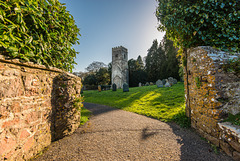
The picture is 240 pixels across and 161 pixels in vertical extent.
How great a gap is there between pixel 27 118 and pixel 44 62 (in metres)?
1.42

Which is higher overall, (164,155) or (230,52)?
(230,52)

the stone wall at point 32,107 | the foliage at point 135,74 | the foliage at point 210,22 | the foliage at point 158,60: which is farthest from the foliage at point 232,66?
the foliage at point 135,74

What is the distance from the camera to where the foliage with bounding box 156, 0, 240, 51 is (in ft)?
10.2

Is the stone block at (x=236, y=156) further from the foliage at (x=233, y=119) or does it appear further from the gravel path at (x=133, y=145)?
the foliage at (x=233, y=119)

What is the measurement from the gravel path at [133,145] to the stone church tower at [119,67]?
2560 cm

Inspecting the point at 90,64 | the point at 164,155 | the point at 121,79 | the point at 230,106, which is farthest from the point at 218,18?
the point at 90,64

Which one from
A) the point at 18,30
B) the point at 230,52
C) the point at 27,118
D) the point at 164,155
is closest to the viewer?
the point at 18,30

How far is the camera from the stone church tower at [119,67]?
2946 cm

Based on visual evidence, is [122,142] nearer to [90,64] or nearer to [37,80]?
[37,80]

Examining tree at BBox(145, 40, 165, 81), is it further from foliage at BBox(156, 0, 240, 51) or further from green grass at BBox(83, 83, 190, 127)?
foliage at BBox(156, 0, 240, 51)

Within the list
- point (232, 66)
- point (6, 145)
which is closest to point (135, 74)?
point (232, 66)

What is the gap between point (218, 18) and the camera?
10.4ft

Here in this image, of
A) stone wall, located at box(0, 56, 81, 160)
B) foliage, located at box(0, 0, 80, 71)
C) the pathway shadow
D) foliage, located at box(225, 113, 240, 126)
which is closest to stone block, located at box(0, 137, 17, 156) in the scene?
stone wall, located at box(0, 56, 81, 160)

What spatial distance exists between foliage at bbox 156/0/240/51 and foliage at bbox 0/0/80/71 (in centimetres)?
375
